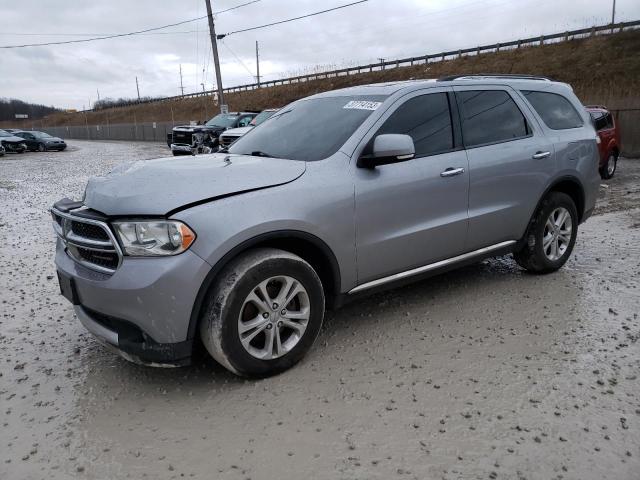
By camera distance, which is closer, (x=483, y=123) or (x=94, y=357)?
(x=94, y=357)

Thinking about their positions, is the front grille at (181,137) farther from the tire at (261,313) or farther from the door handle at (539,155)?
the tire at (261,313)

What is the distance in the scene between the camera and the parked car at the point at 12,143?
28828 millimetres

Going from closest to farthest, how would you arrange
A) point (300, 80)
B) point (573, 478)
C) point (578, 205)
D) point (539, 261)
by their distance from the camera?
1. point (573, 478)
2. point (539, 261)
3. point (578, 205)
4. point (300, 80)

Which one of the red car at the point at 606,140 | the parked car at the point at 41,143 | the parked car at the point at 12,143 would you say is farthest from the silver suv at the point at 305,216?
the parked car at the point at 41,143

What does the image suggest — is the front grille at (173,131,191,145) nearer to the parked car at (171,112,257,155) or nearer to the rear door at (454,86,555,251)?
the parked car at (171,112,257,155)

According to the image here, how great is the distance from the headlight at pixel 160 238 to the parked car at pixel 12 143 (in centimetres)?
3070

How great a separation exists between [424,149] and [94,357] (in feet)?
9.15

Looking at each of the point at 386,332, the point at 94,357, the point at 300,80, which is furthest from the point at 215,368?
the point at 300,80

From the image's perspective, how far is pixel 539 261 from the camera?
4938mm

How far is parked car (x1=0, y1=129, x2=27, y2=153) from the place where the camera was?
2883 cm

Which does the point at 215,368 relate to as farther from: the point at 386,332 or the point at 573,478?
the point at 573,478

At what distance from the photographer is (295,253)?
3406 millimetres

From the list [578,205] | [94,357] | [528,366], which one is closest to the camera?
[528,366]

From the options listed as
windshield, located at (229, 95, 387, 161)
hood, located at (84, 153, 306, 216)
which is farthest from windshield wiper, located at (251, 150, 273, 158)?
hood, located at (84, 153, 306, 216)
